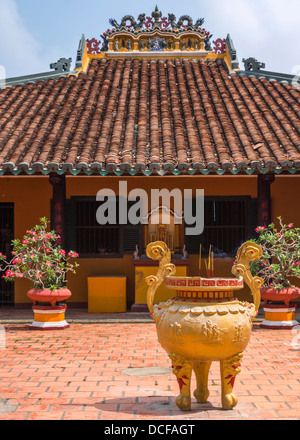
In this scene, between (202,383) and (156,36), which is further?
(156,36)

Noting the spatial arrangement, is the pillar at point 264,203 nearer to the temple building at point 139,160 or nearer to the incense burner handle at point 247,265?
the temple building at point 139,160

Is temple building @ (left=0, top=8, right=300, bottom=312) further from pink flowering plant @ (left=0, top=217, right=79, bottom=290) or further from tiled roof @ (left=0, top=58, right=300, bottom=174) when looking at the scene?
pink flowering plant @ (left=0, top=217, right=79, bottom=290)

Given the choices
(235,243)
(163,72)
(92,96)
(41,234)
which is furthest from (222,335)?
(163,72)

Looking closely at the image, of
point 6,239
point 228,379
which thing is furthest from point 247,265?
point 6,239

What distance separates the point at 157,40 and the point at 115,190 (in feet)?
18.4

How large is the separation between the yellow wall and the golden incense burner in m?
6.80

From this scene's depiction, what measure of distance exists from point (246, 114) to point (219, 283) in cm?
773

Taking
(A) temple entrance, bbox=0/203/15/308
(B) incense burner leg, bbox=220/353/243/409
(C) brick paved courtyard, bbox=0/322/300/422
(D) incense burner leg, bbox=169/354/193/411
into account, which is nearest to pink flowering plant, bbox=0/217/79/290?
(C) brick paved courtyard, bbox=0/322/300/422

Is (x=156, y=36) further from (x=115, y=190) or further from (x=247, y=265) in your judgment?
(x=247, y=265)

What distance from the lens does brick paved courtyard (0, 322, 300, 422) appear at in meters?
4.60

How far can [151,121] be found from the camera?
37.2ft

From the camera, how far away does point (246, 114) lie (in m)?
11.7

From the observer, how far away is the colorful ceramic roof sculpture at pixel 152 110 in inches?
384
